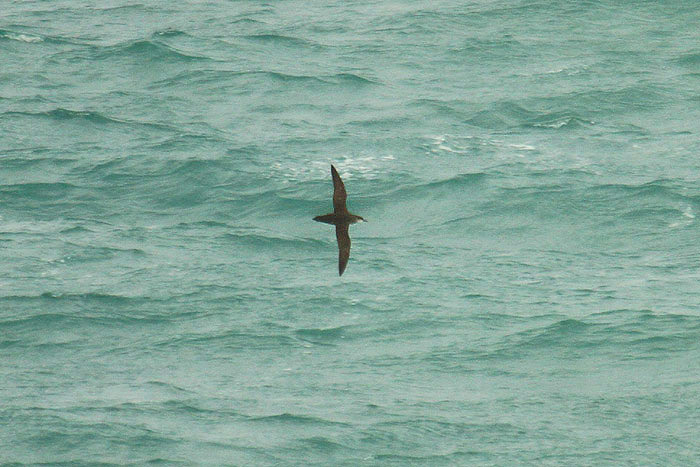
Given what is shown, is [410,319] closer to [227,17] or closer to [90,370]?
[90,370]

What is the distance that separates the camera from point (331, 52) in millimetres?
42594

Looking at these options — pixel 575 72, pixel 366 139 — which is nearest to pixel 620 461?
pixel 366 139

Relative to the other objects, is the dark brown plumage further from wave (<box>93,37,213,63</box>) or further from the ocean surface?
wave (<box>93,37,213,63</box>)

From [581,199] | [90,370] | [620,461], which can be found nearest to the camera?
[620,461]

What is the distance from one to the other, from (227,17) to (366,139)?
12377 millimetres

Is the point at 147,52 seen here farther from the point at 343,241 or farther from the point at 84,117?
the point at 343,241

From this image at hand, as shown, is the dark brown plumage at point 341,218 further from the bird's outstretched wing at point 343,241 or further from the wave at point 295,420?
the wave at point 295,420

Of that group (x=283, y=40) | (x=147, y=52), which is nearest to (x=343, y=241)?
(x=147, y=52)

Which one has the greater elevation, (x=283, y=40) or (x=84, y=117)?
(x=283, y=40)

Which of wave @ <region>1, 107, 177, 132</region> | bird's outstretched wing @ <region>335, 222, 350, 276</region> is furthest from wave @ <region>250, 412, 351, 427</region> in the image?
wave @ <region>1, 107, 177, 132</region>

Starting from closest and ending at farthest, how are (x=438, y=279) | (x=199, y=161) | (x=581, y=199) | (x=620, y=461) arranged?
(x=620, y=461)
(x=438, y=279)
(x=581, y=199)
(x=199, y=161)

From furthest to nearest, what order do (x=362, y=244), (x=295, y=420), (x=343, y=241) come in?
(x=362, y=244) < (x=295, y=420) < (x=343, y=241)

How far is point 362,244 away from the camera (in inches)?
1243

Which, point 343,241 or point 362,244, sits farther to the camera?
point 362,244
